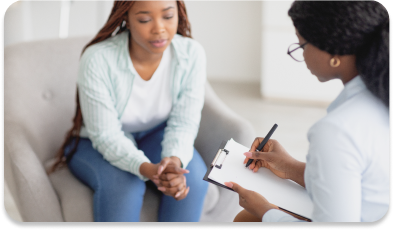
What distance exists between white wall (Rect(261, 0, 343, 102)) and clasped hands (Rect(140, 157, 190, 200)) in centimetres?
114

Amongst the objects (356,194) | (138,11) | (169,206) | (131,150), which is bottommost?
(169,206)

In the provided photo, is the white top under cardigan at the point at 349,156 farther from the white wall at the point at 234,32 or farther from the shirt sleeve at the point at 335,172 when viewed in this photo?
the white wall at the point at 234,32

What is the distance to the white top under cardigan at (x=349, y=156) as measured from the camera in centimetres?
52

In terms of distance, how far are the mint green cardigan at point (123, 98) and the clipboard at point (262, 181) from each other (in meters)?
0.30

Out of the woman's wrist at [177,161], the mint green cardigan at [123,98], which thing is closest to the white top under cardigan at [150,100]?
the mint green cardigan at [123,98]

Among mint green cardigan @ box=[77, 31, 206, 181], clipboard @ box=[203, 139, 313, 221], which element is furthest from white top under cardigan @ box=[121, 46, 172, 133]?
clipboard @ box=[203, 139, 313, 221]

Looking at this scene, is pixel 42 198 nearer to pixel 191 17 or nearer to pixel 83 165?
pixel 83 165

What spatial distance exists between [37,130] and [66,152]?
0.10 metres

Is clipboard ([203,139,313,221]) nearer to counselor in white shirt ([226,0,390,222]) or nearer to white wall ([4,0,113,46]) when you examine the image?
counselor in white shirt ([226,0,390,222])

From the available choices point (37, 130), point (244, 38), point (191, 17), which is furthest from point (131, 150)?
point (244, 38)

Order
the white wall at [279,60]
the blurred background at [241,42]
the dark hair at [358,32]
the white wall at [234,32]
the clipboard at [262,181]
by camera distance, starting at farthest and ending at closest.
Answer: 1. the white wall at [279,60]
2. the white wall at [234,32]
3. the blurred background at [241,42]
4. the clipboard at [262,181]
5. the dark hair at [358,32]

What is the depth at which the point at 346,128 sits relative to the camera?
525 mm

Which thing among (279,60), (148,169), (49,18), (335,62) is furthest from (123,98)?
(279,60)

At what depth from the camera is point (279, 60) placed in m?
2.11
